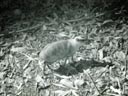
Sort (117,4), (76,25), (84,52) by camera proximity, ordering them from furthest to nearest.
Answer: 1. (117,4)
2. (76,25)
3. (84,52)

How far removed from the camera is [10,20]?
17.7ft

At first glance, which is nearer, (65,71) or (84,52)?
(65,71)

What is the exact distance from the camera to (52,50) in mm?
3883

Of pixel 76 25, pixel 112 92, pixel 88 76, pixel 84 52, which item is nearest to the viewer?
pixel 112 92

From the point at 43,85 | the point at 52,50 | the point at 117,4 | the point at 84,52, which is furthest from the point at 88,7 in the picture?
the point at 43,85

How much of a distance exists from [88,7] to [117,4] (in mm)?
619

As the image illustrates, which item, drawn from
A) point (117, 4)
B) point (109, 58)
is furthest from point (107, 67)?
point (117, 4)

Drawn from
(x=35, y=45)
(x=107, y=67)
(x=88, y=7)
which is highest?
(x=88, y=7)

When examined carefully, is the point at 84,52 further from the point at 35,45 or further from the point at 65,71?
the point at 35,45

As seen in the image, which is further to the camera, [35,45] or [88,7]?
[88,7]

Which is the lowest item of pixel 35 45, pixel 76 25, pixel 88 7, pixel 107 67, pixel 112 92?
pixel 112 92

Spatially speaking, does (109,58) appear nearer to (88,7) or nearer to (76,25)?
(76,25)

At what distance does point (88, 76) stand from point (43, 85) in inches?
28.0

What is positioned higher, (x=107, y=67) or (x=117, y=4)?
(x=117, y=4)
